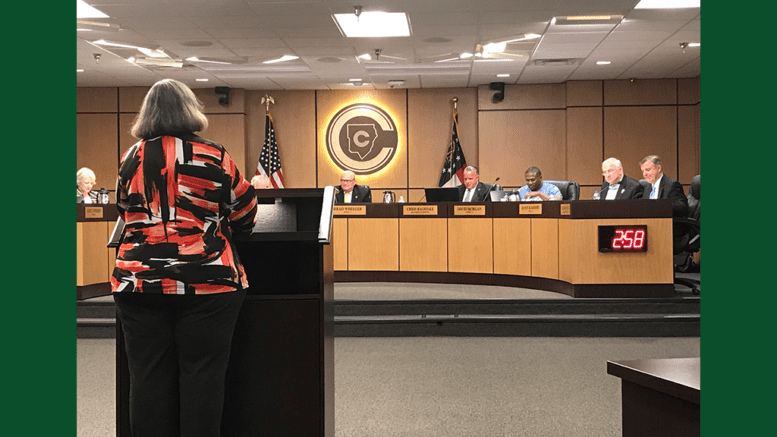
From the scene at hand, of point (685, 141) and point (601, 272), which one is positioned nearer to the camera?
point (601, 272)

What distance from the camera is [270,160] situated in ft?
37.7

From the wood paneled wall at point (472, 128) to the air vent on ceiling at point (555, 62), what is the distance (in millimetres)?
1526

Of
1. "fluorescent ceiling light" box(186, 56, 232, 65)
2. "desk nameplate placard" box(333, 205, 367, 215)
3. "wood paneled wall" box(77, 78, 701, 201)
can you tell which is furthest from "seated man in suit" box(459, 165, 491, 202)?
"fluorescent ceiling light" box(186, 56, 232, 65)

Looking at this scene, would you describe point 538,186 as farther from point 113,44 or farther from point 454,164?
point 113,44

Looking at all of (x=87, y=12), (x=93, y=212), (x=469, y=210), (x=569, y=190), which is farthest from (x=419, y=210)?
(x=87, y=12)

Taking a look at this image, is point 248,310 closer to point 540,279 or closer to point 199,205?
point 199,205

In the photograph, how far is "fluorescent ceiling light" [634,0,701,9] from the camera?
6703 mm

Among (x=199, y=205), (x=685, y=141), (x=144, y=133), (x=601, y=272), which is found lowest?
(x=601, y=272)

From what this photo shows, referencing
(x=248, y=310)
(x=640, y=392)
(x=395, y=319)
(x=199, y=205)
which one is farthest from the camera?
(x=395, y=319)

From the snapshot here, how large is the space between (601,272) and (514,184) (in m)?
5.47

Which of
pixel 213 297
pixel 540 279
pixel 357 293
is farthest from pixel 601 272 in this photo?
pixel 213 297

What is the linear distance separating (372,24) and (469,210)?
2472 mm

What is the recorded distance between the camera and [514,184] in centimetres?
1145

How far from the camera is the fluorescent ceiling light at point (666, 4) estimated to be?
6703 millimetres
